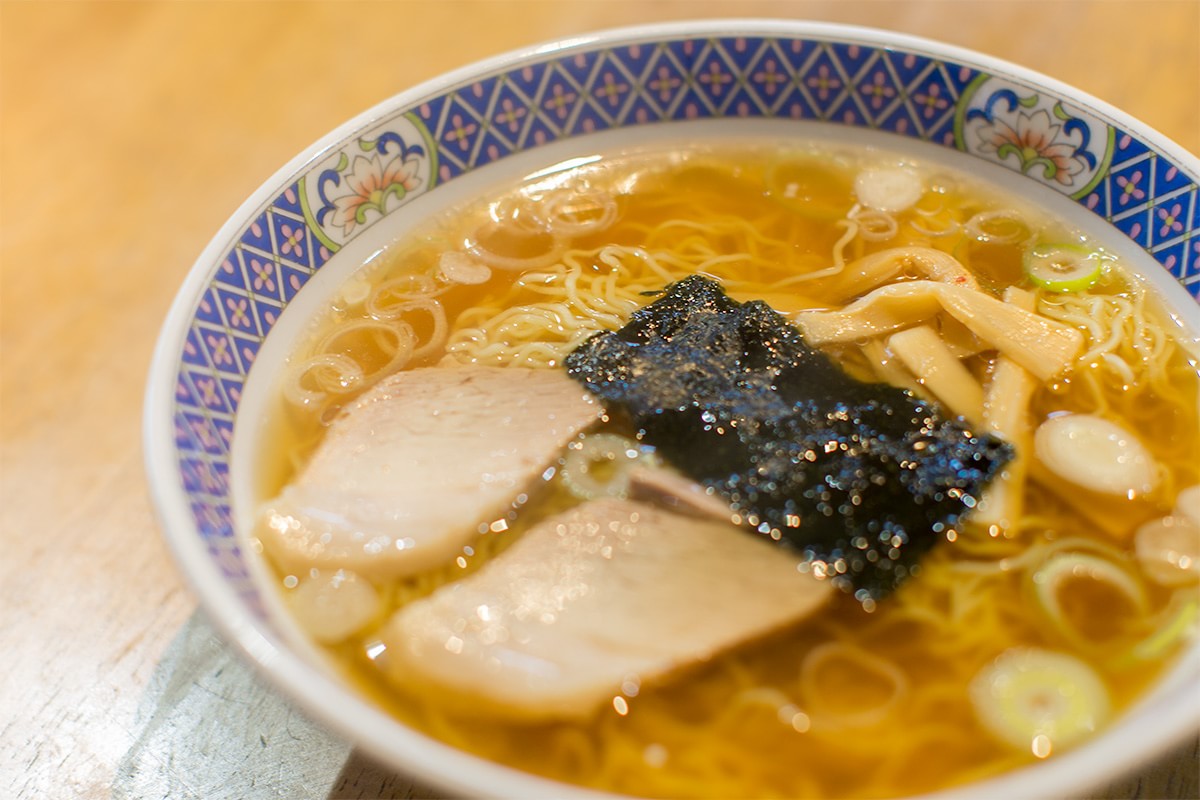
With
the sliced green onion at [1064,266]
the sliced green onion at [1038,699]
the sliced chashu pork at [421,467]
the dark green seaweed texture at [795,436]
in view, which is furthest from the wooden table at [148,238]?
the sliced green onion at [1064,266]

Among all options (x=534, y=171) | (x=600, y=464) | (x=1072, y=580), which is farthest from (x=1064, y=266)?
(x=534, y=171)

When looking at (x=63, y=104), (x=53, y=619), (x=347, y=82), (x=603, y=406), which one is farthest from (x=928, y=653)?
(x=63, y=104)

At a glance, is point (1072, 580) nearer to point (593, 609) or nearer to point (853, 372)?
point (853, 372)

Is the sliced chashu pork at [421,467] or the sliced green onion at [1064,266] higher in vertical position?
the sliced green onion at [1064,266]

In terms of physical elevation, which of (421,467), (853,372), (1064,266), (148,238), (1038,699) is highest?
(1064,266)

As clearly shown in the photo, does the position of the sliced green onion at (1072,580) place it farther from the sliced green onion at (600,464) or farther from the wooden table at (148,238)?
the sliced green onion at (600,464)
